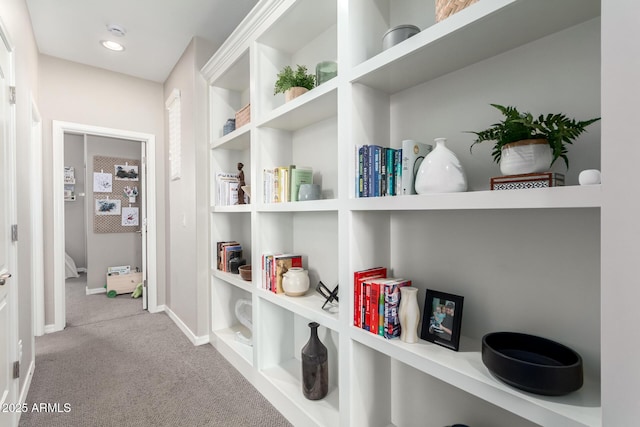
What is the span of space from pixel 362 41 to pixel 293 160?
982mm

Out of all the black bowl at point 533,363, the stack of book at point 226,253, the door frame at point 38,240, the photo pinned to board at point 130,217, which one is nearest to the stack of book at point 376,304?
the black bowl at point 533,363

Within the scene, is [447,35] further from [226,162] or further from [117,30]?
[117,30]

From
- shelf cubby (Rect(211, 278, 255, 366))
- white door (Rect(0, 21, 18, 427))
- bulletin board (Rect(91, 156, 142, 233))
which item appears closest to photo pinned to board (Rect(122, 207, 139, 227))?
bulletin board (Rect(91, 156, 142, 233))

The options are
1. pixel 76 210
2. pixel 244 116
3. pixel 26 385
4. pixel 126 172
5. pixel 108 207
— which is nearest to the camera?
pixel 26 385

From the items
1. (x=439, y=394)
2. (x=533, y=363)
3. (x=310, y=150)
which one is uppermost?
(x=310, y=150)

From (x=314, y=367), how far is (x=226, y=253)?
4.11 feet

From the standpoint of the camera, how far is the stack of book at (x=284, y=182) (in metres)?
1.90

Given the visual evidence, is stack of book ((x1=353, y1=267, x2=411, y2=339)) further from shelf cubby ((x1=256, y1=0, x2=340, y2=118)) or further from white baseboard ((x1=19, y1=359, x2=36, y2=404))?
white baseboard ((x1=19, y1=359, x2=36, y2=404))

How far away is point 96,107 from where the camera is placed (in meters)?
3.38

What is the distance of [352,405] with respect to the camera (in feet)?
4.64

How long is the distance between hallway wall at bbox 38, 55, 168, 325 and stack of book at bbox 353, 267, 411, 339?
3.06m

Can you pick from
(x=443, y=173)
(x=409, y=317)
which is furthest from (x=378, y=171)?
(x=409, y=317)

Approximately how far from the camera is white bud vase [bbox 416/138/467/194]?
1.14 meters

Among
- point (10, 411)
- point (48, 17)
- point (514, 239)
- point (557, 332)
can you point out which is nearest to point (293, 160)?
point (514, 239)
